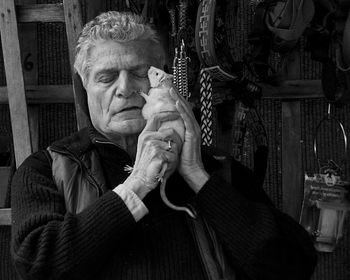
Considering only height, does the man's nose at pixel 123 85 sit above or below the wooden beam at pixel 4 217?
above

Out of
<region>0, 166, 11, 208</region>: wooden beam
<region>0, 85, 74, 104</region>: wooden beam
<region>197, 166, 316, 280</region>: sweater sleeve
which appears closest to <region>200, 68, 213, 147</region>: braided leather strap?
<region>197, 166, 316, 280</region>: sweater sleeve

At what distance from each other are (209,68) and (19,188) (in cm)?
81

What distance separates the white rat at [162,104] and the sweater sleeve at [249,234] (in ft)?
0.29

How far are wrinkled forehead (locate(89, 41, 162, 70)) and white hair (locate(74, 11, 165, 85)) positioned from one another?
0.05ft

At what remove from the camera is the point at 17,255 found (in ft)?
5.46

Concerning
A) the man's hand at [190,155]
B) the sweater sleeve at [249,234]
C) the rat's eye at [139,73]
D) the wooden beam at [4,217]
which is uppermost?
the rat's eye at [139,73]

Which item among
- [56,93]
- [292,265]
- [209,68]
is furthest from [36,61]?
[292,265]

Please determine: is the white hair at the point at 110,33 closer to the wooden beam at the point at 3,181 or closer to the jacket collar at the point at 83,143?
the jacket collar at the point at 83,143

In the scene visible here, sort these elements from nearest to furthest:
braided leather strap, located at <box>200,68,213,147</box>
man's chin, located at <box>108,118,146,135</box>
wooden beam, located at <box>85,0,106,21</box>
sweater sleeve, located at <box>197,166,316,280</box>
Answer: sweater sleeve, located at <box>197,166,316,280</box>
man's chin, located at <box>108,118,146,135</box>
braided leather strap, located at <box>200,68,213,147</box>
wooden beam, located at <box>85,0,106,21</box>

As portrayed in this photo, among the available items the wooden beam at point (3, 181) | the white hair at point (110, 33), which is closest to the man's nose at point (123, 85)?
the white hair at point (110, 33)

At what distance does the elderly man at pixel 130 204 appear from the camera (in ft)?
5.41

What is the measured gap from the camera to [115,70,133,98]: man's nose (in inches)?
73.1

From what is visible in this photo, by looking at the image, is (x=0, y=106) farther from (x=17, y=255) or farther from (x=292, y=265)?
(x=292, y=265)

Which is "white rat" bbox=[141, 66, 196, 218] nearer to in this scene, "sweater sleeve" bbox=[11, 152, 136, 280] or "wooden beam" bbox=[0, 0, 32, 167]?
"sweater sleeve" bbox=[11, 152, 136, 280]
